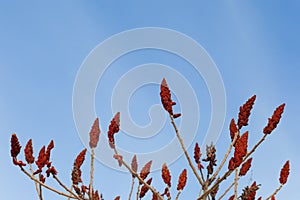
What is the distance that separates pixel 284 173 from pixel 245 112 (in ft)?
3.96

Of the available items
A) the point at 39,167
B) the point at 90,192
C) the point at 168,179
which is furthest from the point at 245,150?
the point at 39,167

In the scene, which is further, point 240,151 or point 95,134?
point 95,134

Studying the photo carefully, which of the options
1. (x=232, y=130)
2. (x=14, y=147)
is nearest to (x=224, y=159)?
(x=232, y=130)

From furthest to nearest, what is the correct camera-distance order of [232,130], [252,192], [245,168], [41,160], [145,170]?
1. [145,170]
2. [245,168]
3. [41,160]
4. [252,192]
5. [232,130]

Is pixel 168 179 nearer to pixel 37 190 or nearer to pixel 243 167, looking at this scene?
pixel 243 167

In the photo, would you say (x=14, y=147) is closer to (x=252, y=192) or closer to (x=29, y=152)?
(x=29, y=152)

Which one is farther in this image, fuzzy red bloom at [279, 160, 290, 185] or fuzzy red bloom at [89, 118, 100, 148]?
fuzzy red bloom at [279, 160, 290, 185]

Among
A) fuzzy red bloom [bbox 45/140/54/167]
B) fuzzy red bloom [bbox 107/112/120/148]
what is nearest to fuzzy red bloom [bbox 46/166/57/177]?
fuzzy red bloom [bbox 45/140/54/167]

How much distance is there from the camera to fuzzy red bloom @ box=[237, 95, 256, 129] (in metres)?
3.86

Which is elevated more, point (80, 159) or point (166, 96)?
point (166, 96)

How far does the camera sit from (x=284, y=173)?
4.70 m

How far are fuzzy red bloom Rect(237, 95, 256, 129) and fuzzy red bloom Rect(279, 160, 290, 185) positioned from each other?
1.05 meters

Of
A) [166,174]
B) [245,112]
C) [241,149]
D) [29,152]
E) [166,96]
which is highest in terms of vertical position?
[166,96]

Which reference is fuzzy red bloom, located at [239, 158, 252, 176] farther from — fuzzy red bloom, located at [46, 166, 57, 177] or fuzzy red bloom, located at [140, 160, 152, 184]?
fuzzy red bloom, located at [46, 166, 57, 177]
